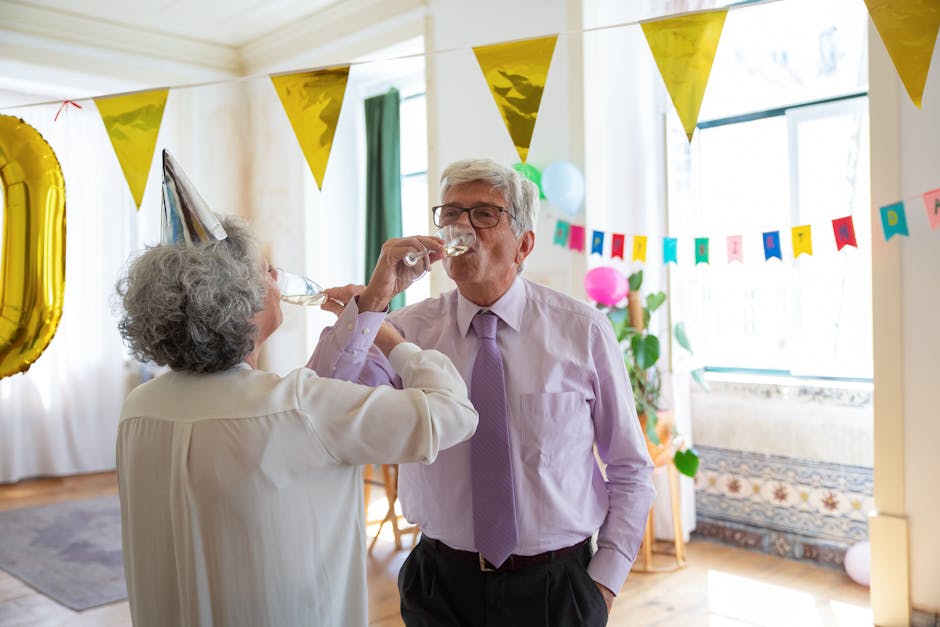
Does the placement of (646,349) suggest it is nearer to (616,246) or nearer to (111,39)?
(616,246)

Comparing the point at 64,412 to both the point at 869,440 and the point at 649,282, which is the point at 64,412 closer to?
the point at 649,282

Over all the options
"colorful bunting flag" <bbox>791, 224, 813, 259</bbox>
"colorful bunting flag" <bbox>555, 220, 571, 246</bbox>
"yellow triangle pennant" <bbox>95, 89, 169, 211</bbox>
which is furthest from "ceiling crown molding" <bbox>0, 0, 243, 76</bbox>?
"colorful bunting flag" <bbox>791, 224, 813, 259</bbox>

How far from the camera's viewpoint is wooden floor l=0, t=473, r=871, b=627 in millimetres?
3389

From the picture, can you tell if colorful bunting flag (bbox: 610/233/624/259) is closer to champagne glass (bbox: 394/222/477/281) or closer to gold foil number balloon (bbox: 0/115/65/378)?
champagne glass (bbox: 394/222/477/281)

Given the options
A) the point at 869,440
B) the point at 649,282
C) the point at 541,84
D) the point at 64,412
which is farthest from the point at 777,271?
the point at 64,412

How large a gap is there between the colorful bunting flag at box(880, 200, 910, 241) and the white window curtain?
548 cm

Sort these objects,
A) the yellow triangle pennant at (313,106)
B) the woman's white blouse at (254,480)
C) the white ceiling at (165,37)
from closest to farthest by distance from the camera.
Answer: the woman's white blouse at (254,480), the yellow triangle pennant at (313,106), the white ceiling at (165,37)

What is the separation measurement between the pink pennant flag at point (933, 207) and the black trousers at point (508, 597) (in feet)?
7.22

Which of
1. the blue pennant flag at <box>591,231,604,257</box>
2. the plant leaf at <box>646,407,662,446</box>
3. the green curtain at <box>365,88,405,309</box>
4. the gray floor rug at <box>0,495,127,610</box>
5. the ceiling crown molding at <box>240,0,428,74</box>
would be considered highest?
the ceiling crown molding at <box>240,0,428,74</box>

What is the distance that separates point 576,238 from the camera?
4.18 metres

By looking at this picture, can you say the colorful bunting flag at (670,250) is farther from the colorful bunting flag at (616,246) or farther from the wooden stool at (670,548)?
the wooden stool at (670,548)

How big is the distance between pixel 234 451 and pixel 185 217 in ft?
1.26

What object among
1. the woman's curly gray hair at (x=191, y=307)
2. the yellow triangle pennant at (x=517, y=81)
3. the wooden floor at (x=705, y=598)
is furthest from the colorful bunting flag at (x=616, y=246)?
the woman's curly gray hair at (x=191, y=307)

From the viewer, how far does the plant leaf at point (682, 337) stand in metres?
4.28
